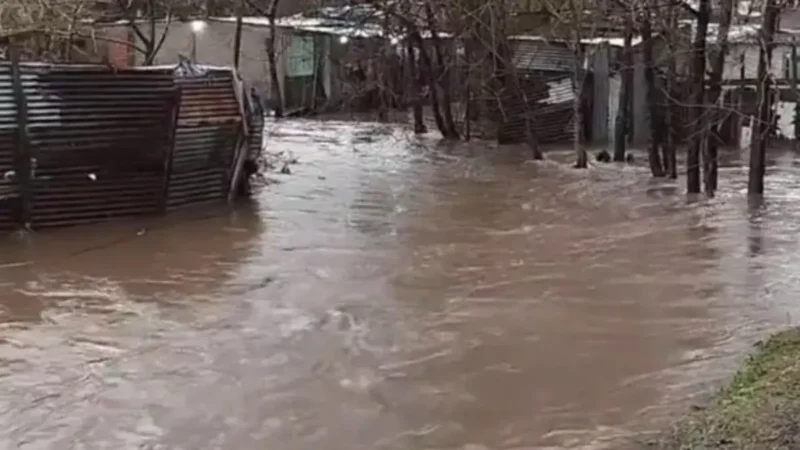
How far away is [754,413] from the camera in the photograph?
4711 mm

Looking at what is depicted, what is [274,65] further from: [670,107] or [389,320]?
[389,320]

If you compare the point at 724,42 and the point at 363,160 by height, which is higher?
the point at 724,42

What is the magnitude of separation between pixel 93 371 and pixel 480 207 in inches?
302

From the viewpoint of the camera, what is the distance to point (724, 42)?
14.1m

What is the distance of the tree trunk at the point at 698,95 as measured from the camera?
14.1 metres

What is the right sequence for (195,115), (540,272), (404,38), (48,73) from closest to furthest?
(540,272) < (48,73) < (195,115) < (404,38)

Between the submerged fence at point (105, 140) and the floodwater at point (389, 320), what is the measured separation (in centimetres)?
37

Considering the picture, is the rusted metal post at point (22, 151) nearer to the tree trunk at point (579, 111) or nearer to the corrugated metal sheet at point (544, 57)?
the tree trunk at point (579, 111)

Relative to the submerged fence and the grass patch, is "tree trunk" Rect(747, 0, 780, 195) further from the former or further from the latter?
the grass patch

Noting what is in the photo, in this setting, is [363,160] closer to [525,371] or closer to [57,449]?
[525,371]

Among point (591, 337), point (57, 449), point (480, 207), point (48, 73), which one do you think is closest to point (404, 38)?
point (480, 207)

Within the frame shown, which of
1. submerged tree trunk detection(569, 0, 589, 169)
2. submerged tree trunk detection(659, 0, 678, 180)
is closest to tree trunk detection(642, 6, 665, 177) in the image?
submerged tree trunk detection(659, 0, 678, 180)

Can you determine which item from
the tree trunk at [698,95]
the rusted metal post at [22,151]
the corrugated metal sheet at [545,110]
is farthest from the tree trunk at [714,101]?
the rusted metal post at [22,151]

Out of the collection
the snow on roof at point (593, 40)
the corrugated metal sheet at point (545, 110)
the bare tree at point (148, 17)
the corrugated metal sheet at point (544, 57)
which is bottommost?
the corrugated metal sheet at point (545, 110)
